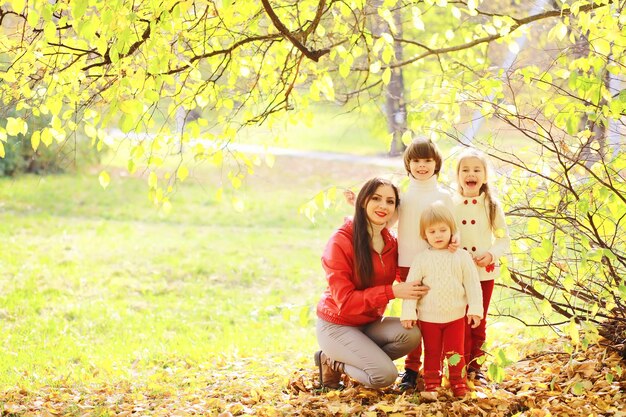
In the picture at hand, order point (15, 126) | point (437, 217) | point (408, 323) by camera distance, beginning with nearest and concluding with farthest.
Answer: point (437, 217), point (408, 323), point (15, 126)

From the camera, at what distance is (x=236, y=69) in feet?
14.8

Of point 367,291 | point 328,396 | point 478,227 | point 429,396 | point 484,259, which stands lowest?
point 328,396

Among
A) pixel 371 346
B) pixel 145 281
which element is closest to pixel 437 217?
pixel 371 346

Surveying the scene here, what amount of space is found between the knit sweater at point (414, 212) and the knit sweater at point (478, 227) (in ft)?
0.33

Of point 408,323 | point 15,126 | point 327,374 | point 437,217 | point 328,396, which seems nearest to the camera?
point 437,217

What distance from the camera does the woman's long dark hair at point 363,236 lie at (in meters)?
4.00

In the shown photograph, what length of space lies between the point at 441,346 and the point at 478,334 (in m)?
0.34

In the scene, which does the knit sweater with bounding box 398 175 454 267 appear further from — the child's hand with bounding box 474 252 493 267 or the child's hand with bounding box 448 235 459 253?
the child's hand with bounding box 474 252 493 267

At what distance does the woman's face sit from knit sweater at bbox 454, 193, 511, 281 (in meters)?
0.34

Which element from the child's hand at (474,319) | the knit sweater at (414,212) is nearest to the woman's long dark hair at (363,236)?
the knit sweater at (414,212)

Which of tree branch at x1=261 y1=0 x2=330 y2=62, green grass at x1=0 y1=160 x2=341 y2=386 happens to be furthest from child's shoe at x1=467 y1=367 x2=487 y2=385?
tree branch at x1=261 y1=0 x2=330 y2=62

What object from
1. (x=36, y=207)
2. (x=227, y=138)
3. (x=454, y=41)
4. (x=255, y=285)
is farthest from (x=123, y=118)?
(x=36, y=207)

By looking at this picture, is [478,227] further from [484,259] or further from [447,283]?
[447,283]

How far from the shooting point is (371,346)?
4.08 meters
